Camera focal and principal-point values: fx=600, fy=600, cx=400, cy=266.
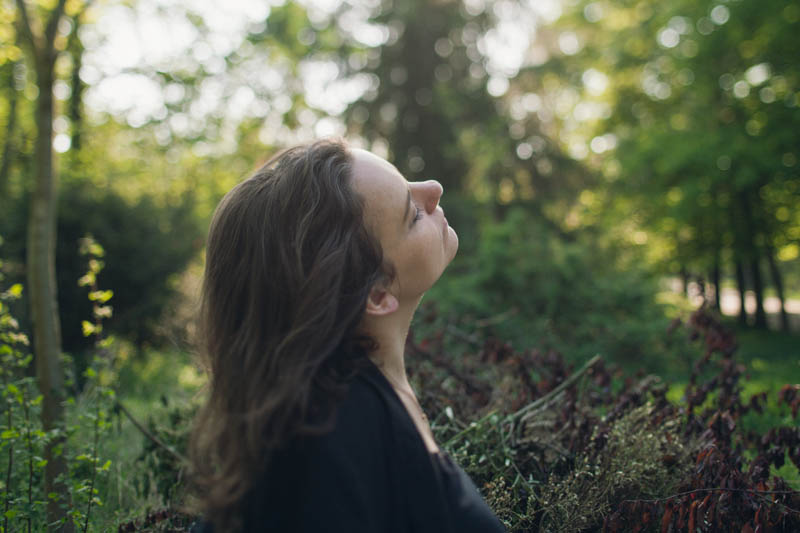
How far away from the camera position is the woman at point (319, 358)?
126 centimetres

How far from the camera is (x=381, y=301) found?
1.54 m

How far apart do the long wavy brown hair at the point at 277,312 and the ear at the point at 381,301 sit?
0.04 metres

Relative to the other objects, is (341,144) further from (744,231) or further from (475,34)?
(744,231)

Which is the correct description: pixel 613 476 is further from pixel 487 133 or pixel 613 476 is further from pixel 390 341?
pixel 487 133

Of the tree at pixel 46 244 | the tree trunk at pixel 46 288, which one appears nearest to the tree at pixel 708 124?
the tree at pixel 46 244

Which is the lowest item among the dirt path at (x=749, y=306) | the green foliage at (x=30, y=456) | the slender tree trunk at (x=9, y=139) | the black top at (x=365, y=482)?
the dirt path at (x=749, y=306)

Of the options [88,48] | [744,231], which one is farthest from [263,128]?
[744,231]

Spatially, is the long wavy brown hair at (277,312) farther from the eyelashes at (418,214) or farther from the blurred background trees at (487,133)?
the blurred background trees at (487,133)

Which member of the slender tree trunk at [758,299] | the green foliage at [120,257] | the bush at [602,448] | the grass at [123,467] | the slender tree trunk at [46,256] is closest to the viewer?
the bush at [602,448]

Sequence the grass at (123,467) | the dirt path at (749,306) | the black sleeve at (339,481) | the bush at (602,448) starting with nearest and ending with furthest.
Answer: the black sleeve at (339,481), the bush at (602,448), the grass at (123,467), the dirt path at (749,306)

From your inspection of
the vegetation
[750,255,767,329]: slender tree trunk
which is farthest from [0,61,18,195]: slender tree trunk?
[750,255,767,329]: slender tree trunk

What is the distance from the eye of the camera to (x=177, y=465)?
3162 mm

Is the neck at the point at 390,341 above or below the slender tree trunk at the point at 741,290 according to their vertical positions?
above

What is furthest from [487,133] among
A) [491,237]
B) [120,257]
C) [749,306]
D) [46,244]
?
[749,306]
